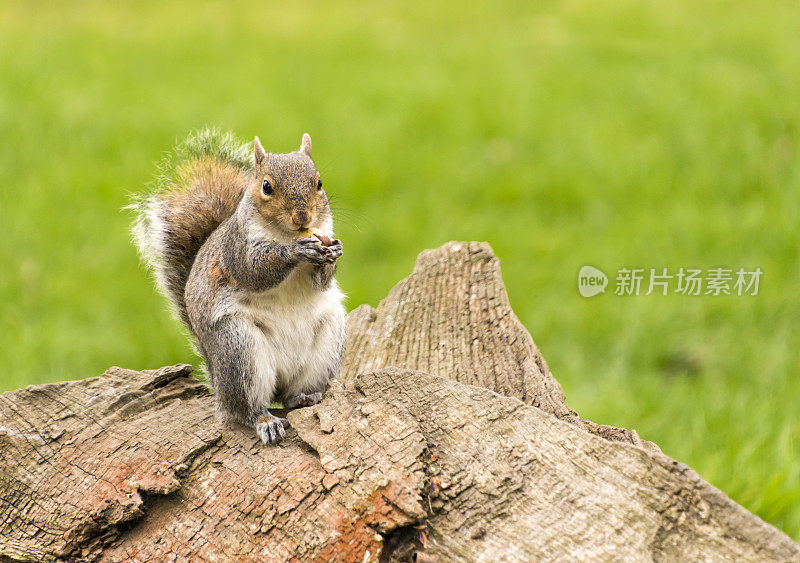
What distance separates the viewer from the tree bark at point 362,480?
158cm

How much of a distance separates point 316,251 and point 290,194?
0.17m

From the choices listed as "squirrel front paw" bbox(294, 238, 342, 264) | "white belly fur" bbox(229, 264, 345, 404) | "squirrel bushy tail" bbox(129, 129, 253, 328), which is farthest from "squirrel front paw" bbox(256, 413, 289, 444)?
"squirrel bushy tail" bbox(129, 129, 253, 328)

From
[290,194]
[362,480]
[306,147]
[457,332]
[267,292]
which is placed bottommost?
[362,480]

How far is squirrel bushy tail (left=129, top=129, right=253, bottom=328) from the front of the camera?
2.52 meters

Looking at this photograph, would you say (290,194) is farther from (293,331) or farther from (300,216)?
(293,331)

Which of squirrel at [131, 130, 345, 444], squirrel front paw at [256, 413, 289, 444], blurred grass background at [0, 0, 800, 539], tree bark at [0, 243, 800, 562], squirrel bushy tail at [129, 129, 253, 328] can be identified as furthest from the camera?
blurred grass background at [0, 0, 800, 539]

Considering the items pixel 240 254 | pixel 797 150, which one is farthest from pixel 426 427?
pixel 797 150

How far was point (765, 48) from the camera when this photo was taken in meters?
6.70

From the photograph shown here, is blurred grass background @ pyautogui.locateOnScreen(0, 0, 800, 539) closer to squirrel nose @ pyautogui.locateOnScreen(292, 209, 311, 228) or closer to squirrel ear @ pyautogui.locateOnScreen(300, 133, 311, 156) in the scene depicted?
squirrel ear @ pyautogui.locateOnScreen(300, 133, 311, 156)

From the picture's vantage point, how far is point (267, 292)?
7.25 feet

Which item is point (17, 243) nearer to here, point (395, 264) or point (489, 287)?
point (395, 264)

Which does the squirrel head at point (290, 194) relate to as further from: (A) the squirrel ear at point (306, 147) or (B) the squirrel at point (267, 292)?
(A) the squirrel ear at point (306, 147)

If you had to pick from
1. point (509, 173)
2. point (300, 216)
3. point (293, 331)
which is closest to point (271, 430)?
point (293, 331)

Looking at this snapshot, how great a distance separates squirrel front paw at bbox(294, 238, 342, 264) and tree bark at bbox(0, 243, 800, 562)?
29 centimetres
